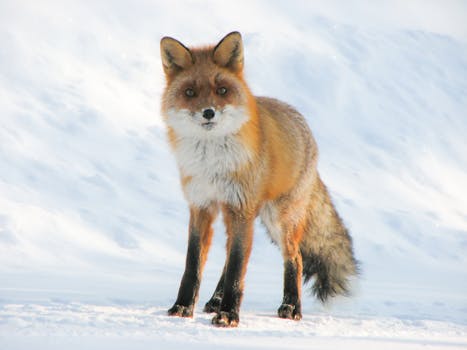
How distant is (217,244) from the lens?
10.2 meters

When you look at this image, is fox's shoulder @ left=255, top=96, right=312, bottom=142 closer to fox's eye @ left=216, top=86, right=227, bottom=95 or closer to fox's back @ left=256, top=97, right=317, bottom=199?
fox's back @ left=256, top=97, right=317, bottom=199

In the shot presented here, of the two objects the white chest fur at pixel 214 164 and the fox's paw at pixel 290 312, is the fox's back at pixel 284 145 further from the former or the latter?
the fox's paw at pixel 290 312

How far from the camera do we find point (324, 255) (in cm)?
554

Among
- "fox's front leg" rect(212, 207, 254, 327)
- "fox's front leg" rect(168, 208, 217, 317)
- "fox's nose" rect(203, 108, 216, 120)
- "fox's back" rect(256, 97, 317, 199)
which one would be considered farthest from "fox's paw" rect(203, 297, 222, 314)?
"fox's nose" rect(203, 108, 216, 120)

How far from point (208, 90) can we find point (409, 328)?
8.59 ft

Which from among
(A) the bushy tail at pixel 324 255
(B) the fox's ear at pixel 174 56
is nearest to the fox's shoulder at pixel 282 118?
(A) the bushy tail at pixel 324 255

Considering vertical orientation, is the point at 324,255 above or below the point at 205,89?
below

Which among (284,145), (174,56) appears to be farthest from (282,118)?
(174,56)

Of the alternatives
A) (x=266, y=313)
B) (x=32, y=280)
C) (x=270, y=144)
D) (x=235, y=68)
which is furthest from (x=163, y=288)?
(x=235, y=68)

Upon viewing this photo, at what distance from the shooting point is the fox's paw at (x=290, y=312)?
4.89 metres

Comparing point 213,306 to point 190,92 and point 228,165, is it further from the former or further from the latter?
point 190,92

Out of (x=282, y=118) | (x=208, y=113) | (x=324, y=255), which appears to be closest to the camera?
(x=208, y=113)

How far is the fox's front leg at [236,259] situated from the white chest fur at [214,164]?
0.45 feet

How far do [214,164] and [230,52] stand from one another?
85 cm
